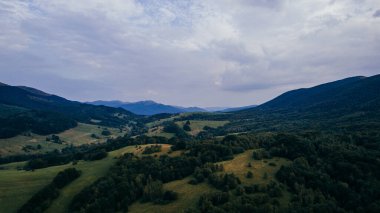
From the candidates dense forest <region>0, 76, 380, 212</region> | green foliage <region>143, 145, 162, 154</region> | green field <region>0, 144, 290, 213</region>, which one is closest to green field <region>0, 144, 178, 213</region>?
green field <region>0, 144, 290, 213</region>

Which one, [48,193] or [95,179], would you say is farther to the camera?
[95,179]

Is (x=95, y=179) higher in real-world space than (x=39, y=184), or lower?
higher

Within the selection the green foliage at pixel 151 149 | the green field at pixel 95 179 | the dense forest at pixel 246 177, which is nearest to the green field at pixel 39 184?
the green field at pixel 95 179

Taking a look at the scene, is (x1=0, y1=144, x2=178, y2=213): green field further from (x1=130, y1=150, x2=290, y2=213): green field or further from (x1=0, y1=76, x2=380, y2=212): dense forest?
(x1=130, y1=150, x2=290, y2=213): green field

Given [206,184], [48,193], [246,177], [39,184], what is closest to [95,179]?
[48,193]

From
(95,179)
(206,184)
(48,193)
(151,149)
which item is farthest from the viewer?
(151,149)

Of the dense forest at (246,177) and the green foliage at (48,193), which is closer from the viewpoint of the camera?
the dense forest at (246,177)

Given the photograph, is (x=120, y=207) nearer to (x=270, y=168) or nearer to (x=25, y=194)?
(x=25, y=194)

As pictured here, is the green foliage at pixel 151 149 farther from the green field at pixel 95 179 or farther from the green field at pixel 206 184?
the green field at pixel 206 184

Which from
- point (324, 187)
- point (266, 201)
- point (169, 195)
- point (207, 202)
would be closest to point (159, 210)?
point (169, 195)

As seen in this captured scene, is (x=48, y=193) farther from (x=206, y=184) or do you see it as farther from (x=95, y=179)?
(x=206, y=184)

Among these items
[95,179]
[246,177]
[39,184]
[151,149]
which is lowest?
[39,184]
